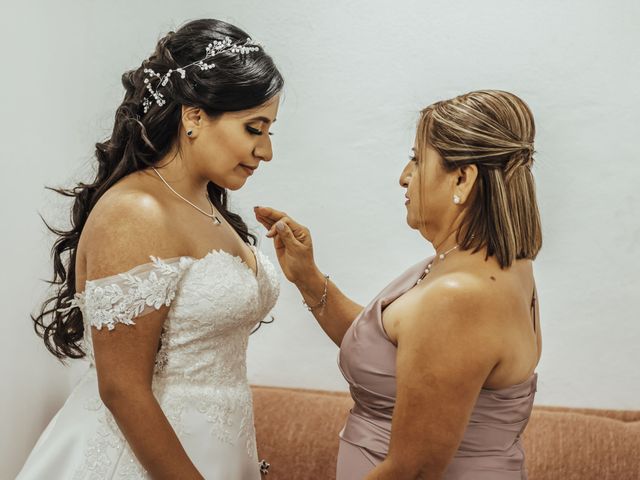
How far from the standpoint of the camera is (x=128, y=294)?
1564 millimetres

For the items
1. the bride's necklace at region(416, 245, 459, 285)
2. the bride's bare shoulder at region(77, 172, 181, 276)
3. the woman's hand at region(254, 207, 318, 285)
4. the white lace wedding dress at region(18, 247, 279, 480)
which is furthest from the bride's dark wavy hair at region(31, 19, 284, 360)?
the bride's necklace at region(416, 245, 459, 285)

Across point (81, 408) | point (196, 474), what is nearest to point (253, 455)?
point (196, 474)

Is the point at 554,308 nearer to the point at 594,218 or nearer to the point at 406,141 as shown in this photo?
the point at 594,218

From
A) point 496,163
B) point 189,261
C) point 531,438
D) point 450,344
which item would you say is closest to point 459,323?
point 450,344

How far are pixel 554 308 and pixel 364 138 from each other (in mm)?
892

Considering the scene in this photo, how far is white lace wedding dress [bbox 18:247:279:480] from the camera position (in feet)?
5.50

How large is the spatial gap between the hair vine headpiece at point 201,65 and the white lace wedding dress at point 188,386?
1.26 feet

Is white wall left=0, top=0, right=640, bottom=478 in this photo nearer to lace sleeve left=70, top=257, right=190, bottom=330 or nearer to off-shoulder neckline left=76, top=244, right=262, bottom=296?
off-shoulder neckline left=76, top=244, right=262, bottom=296

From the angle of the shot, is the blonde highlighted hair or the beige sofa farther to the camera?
the beige sofa

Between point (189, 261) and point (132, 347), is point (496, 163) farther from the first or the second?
point (132, 347)

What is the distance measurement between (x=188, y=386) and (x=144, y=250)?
36 centimetres

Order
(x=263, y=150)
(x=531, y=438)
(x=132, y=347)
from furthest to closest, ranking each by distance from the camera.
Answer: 1. (x=531, y=438)
2. (x=263, y=150)
3. (x=132, y=347)

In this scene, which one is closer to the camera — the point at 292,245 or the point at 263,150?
the point at 263,150

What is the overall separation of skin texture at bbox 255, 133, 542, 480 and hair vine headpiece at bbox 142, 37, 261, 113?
49 centimetres
